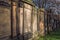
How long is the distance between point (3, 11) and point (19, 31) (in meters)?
2.04

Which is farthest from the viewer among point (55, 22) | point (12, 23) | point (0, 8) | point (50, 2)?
point (50, 2)

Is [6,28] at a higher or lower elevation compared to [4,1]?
lower

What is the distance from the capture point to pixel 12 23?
6.25 meters

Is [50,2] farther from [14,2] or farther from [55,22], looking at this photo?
[14,2]

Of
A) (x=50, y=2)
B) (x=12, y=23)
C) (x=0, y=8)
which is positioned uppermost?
(x=50, y=2)

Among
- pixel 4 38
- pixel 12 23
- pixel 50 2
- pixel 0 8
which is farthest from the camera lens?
pixel 50 2

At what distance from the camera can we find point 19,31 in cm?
732

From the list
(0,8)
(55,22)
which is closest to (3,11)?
(0,8)

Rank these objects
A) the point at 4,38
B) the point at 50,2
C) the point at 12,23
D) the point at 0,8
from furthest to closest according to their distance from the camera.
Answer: the point at 50,2 < the point at 12,23 < the point at 4,38 < the point at 0,8

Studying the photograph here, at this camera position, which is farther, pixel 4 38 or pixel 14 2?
pixel 14 2

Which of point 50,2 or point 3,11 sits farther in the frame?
point 50,2

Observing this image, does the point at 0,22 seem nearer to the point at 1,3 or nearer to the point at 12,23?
the point at 1,3

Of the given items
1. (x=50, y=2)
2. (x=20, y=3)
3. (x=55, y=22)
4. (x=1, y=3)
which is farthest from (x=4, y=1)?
(x=50, y=2)

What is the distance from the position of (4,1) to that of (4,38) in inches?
38.3
